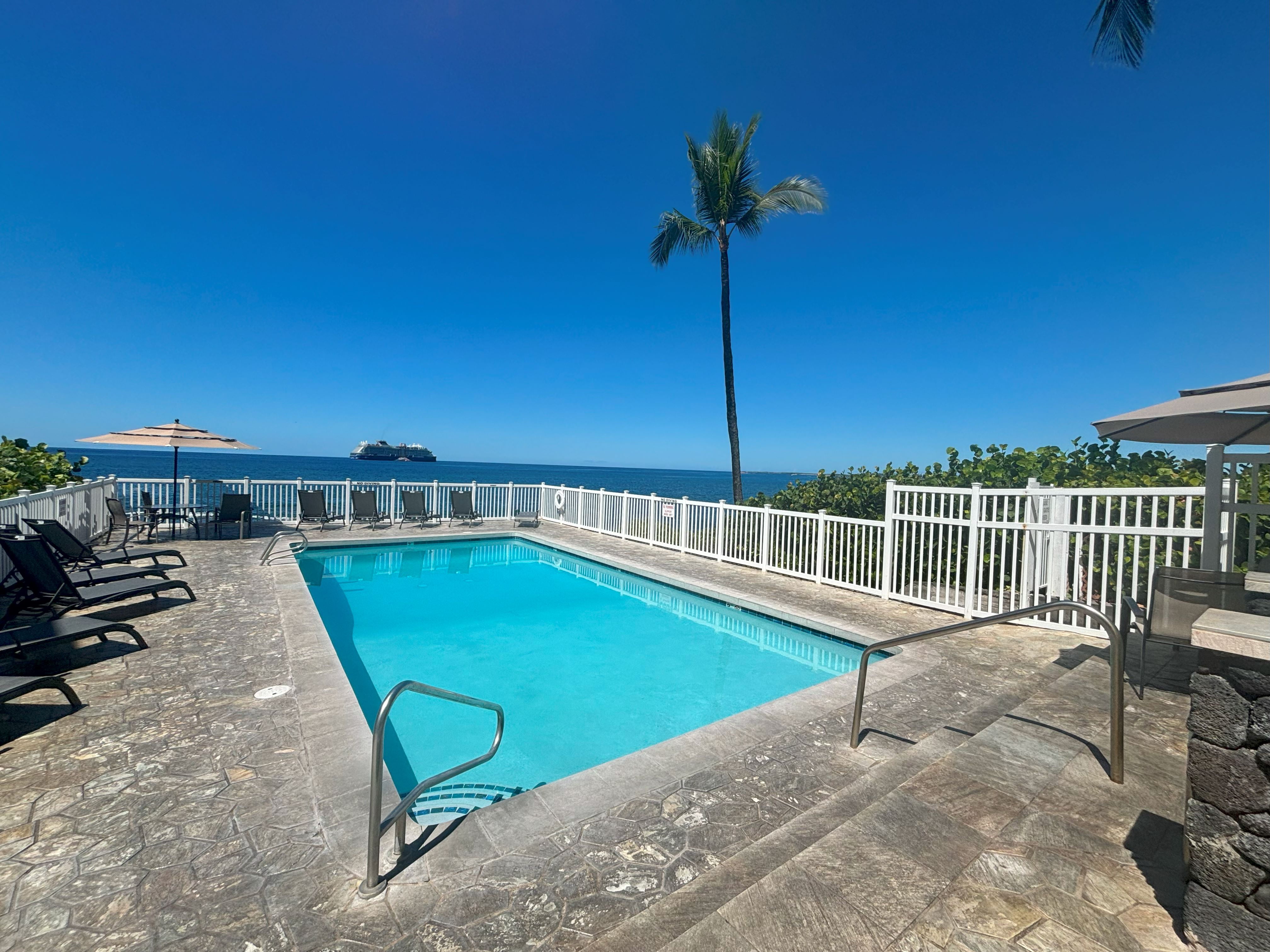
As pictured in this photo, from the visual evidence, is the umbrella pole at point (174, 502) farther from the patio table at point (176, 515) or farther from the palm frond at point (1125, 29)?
the palm frond at point (1125, 29)

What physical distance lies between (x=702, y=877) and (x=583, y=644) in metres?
4.20

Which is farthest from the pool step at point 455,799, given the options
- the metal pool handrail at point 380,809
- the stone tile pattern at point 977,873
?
the stone tile pattern at point 977,873

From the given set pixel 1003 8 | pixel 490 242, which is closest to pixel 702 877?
pixel 1003 8

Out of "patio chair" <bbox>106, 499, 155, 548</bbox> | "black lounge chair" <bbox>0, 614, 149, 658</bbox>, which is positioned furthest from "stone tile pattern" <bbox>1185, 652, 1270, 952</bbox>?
"patio chair" <bbox>106, 499, 155, 548</bbox>

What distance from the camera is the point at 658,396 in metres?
42.9

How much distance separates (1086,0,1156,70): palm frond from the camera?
7176 mm

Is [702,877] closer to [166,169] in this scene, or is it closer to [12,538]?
[12,538]

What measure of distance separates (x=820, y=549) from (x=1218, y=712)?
6.21 metres

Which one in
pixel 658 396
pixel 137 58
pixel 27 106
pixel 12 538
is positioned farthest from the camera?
pixel 658 396

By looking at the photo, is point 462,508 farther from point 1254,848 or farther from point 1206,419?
point 1254,848

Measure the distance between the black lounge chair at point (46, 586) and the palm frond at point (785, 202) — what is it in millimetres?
13056

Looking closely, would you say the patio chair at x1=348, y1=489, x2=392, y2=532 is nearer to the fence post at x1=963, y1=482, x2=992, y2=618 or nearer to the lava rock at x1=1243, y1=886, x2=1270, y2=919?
the fence post at x1=963, y1=482, x2=992, y2=618

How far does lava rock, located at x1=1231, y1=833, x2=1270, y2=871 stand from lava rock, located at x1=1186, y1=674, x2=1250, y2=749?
8.1 inches

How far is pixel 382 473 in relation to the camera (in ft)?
234
